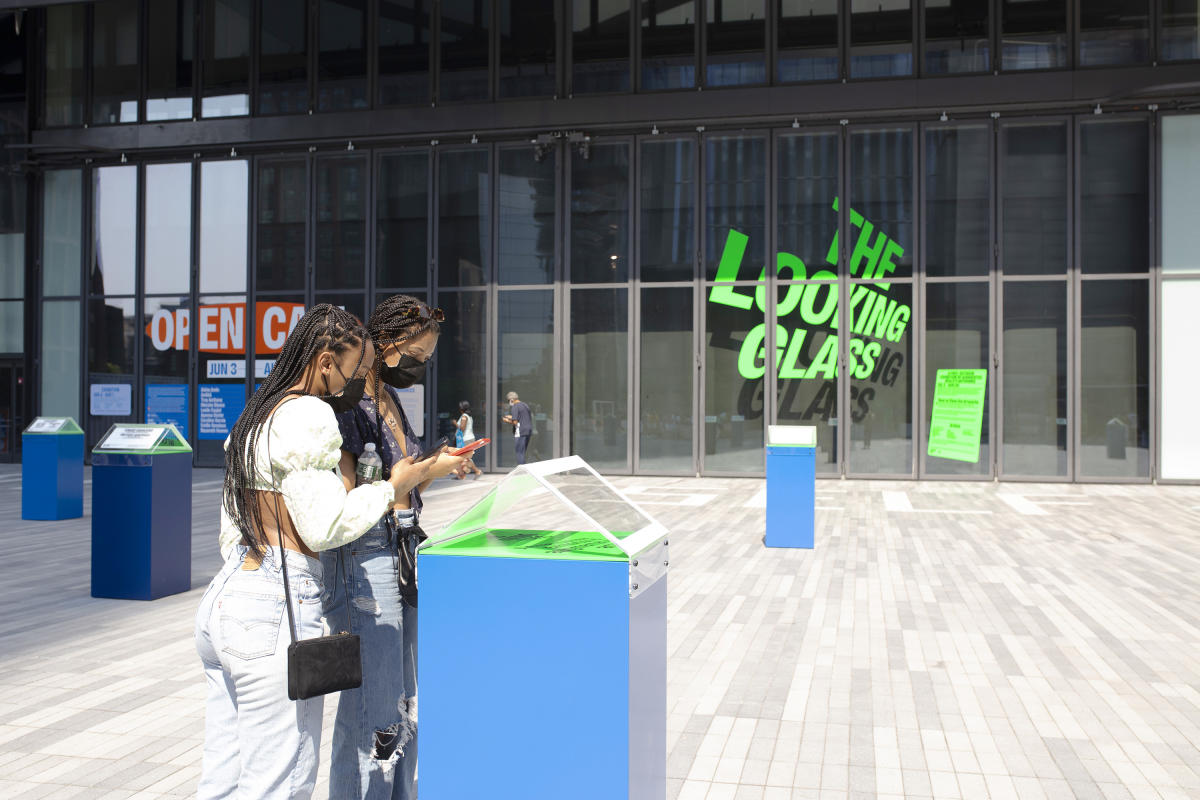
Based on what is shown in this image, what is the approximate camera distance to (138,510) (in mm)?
7828

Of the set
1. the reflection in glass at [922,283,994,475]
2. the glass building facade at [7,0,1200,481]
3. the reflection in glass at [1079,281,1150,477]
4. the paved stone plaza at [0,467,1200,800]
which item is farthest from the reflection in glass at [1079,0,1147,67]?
the paved stone plaza at [0,467,1200,800]

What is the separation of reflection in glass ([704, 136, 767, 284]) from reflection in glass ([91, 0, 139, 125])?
13137mm

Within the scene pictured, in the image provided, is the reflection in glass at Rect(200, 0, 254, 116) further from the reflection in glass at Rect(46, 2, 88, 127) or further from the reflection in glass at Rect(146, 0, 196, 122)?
the reflection in glass at Rect(46, 2, 88, 127)

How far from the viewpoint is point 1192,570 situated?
9.22 m

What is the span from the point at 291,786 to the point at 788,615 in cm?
548

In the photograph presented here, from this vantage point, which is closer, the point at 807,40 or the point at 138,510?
the point at 138,510

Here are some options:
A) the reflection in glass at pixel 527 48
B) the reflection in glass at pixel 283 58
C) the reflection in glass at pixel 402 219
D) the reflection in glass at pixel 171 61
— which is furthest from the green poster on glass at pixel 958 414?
the reflection in glass at pixel 171 61

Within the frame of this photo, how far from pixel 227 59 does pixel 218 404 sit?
25.2 feet

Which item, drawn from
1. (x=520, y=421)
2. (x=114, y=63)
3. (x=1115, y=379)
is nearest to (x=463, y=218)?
(x=520, y=421)

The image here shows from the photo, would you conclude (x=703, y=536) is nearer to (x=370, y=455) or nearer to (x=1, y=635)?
(x=1, y=635)

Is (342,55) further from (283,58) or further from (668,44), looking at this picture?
(668,44)

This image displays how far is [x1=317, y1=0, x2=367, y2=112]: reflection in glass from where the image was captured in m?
20.8

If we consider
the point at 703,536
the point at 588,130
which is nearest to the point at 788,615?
the point at 703,536

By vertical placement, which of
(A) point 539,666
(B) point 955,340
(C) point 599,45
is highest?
(C) point 599,45
